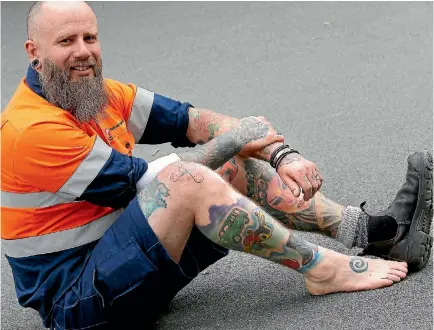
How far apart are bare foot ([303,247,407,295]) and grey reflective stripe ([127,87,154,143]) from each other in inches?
31.3

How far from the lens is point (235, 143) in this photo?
301 cm

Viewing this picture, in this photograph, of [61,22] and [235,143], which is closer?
[61,22]

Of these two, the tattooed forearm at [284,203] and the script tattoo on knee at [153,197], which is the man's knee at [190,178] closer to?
the script tattoo on knee at [153,197]

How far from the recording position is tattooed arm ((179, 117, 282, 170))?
296 cm

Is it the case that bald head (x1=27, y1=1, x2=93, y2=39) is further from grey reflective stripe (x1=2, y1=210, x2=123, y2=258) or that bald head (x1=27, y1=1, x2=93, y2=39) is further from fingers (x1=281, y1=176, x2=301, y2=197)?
fingers (x1=281, y1=176, x2=301, y2=197)

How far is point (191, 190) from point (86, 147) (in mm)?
370

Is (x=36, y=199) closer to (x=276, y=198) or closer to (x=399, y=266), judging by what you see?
(x=276, y=198)

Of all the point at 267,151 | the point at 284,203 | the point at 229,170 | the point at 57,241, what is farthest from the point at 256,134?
the point at 57,241

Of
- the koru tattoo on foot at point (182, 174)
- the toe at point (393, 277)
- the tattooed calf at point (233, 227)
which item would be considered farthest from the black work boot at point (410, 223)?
the koru tattoo on foot at point (182, 174)


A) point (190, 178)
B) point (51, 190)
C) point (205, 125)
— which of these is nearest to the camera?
point (190, 178)

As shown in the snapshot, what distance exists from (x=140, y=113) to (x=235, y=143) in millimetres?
381

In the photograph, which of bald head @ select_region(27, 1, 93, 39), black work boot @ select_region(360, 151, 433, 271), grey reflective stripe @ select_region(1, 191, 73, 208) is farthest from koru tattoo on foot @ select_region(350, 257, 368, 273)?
bald head @ select_region(27, 1, 93, 39)

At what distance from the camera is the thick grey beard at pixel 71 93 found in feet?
9.30

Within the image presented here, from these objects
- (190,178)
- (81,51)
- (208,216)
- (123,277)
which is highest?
(81,51)
